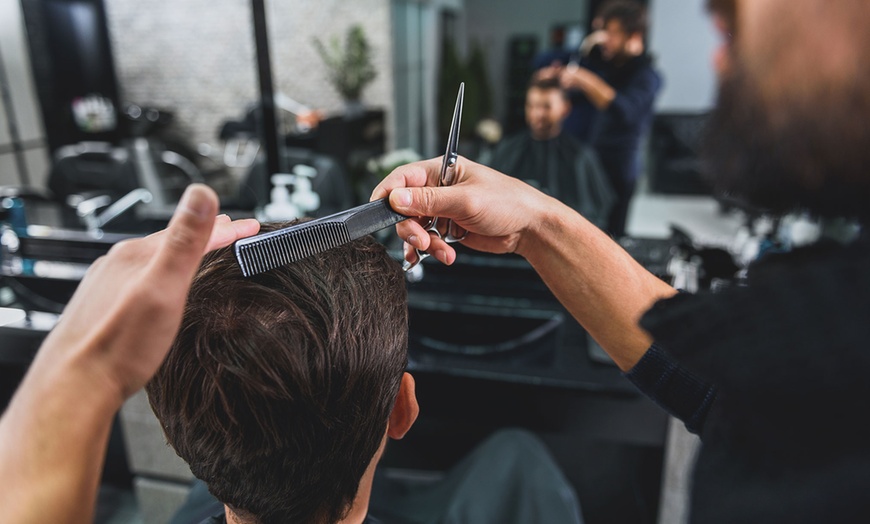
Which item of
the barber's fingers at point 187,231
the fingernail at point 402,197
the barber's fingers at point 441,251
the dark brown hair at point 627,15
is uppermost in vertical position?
the dark brown hair at point 627,15

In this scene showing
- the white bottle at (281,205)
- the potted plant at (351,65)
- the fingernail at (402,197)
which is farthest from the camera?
the potted plant at (351,65)

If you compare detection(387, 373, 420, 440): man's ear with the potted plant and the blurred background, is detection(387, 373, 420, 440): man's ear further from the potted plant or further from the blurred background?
the potted plant

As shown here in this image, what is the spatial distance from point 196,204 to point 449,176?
20.8 inches

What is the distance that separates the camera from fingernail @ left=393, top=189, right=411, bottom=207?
2.31 feet

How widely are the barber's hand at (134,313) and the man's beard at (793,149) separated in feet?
1.23

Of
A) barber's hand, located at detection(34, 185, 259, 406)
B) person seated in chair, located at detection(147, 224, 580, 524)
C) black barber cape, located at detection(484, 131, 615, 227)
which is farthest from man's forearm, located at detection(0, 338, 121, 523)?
black barber cape, located at detection(484, 131, 615, 227)

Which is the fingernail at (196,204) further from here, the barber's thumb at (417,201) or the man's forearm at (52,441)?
the barber's thumb at (417,201)

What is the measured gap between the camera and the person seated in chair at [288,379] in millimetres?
576

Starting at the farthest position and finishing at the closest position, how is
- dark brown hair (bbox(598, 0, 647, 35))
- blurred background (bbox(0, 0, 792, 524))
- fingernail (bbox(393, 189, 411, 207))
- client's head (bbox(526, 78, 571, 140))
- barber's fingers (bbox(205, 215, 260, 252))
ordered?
dark brown hair (bbox(598, 0, 647, 35)), client's head (bbox(526, 78, 571, 140)), blurred background (bbox(0, 0, 792, 524)), fingernail (bbox(393, 189, 411, 207)), barber's fingers (bbox(205, 215, 260, 252))

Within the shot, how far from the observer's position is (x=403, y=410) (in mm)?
766

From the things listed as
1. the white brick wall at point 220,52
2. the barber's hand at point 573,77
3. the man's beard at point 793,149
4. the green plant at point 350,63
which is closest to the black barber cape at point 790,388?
the man's beard at point 793,149

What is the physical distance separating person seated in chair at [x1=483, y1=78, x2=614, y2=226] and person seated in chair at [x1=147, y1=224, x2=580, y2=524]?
145 centimetres

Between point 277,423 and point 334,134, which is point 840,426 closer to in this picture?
point 277,423

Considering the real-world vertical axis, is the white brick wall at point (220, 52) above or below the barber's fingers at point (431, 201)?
above
